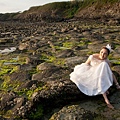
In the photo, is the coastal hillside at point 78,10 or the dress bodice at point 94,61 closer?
the dress bodice at point 94,61

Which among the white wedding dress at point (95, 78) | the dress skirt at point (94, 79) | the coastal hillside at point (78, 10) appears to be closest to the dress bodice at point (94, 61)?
the white wedding dress at point (95, 78)

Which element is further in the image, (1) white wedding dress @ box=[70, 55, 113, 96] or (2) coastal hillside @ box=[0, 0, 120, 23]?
(2) coastal hillside @ box=[0, 0, 120, 23]

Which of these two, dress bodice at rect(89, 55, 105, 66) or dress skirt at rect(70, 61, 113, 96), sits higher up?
dress bodice at rect(89, 55, 105, 66)

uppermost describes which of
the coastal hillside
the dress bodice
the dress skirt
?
the dress bodice

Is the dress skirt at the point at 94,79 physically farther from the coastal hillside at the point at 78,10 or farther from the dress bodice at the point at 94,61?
the coastal hillside at the point at 78,10

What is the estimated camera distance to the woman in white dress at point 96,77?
7852mm

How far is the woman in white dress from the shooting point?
785cm

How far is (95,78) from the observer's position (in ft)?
26.4

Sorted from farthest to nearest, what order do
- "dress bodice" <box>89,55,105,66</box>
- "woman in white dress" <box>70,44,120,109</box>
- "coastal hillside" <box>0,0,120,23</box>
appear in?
"coastal hillside" <box>0,0,120,23</box> < "dress bodice" <box>89,55,105,66</box> < "woman in white dress" <box>70,44,120,109</box>

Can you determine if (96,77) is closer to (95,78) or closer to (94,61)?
(95,78)

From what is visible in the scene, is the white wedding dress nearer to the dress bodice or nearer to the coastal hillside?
the dress bodice

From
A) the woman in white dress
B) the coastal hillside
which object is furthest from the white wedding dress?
the coastal hillside

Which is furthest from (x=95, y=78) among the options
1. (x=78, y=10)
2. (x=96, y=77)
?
(x=78, y=10)

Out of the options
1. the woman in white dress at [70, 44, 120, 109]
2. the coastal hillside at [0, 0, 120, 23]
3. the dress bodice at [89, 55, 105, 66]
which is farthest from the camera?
the coastal hillside at [0, 0, 120, 23]
